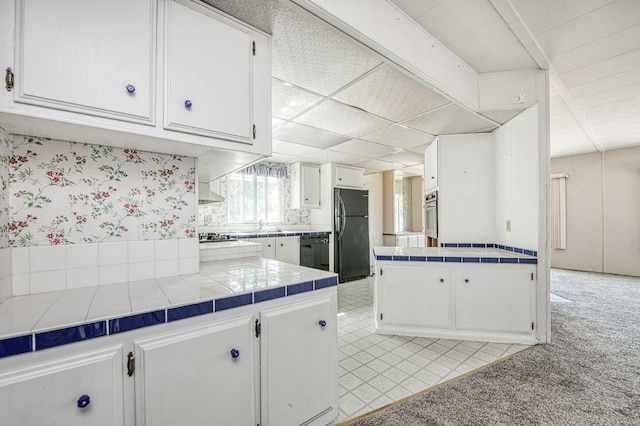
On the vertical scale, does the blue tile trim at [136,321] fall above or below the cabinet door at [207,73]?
below

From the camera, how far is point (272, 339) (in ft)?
3.98

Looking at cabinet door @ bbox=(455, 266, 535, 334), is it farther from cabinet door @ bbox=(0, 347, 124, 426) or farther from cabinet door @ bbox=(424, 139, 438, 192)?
cabinet door @ bbox=(0, 347, 124, 426)

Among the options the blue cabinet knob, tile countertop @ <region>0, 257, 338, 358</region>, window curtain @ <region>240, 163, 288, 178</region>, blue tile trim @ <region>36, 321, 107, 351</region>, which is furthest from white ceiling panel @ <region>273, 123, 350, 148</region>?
the blue cabinet knob

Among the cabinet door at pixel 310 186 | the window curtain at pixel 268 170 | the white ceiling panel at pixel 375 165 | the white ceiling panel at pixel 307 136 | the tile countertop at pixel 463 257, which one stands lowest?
the tile countertop at pixel 463 257

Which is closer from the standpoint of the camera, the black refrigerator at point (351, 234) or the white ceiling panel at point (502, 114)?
the white ceiling panel at point (502, 114)

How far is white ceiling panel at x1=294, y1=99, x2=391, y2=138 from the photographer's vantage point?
2.60 meters

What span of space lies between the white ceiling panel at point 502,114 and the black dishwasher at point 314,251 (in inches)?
122

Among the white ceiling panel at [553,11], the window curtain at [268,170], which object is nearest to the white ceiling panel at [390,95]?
the white ceiling panel at [553,11]

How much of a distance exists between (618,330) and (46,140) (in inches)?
190

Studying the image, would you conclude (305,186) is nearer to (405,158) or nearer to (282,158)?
(282,158)

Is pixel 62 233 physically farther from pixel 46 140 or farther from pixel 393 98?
pixel 393 98

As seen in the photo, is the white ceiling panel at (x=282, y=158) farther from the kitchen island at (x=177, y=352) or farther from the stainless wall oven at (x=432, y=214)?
the kitchen island at (x=177, y=352)

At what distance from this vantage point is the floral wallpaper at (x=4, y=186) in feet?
3.62

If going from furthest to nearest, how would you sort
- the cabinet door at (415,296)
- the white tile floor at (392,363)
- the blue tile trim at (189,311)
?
the cabinet door at (415,296)
the white tile floor at (392,363)
the blue tile trim at (189,311)
